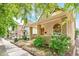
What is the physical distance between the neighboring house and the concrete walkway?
184 mm

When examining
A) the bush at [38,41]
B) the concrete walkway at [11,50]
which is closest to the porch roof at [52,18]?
the bush at [38,41]

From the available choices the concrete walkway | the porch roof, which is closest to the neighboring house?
the porch roof

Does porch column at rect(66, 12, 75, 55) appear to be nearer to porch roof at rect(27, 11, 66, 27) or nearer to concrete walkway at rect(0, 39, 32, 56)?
porch roof at rect(27, 11, 66, 27)

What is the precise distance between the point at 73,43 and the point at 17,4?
0.71 meters

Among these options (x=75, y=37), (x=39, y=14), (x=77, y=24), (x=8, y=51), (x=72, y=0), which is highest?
(x=72, y=0)

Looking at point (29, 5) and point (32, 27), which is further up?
point (29, 5)

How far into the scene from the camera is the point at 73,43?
1.83m

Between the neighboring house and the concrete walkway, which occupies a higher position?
the neighboring house

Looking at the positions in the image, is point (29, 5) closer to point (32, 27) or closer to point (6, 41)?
point (32, 27)

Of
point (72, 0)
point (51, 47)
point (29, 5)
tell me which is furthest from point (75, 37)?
point (29, 5)

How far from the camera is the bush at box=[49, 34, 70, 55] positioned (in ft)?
5.98

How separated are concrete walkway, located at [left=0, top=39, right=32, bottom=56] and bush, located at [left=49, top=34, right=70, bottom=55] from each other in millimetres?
273

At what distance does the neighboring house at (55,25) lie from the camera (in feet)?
5.94

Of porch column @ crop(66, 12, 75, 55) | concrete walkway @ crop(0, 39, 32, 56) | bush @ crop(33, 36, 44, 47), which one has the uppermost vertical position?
porch column @ crop(66, 12, 75, 55)
